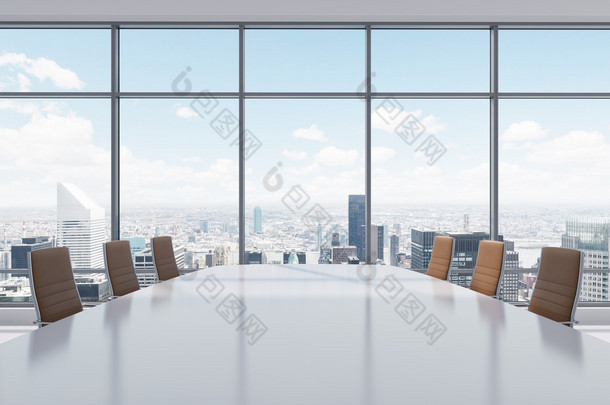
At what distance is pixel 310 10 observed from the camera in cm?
454

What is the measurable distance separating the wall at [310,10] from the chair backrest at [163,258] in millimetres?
2844

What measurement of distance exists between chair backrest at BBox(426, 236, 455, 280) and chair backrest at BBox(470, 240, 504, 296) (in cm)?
29

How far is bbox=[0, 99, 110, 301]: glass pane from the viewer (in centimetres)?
494

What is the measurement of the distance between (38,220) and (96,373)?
4641mm

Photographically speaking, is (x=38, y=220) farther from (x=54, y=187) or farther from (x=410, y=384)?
(x=410, y=384)

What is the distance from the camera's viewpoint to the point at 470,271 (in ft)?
16.0

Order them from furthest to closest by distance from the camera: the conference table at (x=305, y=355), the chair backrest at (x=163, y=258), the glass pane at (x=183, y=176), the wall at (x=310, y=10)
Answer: the glass pane at (x=183, y=176), the wall at (x=310, y=10), the chair backrest at (x=163, y=258), the conference table at (x=305, y=355)

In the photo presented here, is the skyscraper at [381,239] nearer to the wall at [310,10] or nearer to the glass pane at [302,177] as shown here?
the glass pane at [302,177]

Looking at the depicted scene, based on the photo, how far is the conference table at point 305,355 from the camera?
1.21 metres

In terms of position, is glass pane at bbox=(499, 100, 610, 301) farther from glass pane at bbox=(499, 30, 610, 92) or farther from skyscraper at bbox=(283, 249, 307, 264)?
skyscraper at bbox=(283, 249, 307, 264)

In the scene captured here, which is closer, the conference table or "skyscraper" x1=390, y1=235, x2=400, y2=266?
the conference table

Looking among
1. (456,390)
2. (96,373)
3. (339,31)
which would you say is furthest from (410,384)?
(339,31)

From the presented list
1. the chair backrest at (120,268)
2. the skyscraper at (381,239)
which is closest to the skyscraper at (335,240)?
the skyscraper at (381,239)

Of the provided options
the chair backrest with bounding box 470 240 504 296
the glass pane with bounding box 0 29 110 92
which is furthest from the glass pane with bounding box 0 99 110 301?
the chair backrest with bounding box 470 240 504 296
